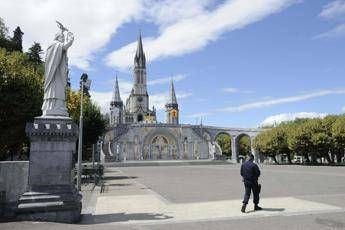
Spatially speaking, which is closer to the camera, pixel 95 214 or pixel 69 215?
pixel 69 215

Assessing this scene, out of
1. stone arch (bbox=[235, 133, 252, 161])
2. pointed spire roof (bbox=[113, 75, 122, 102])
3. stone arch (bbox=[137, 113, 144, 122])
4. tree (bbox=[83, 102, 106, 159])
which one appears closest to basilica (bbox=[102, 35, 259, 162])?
stone arch (bbox=[235, 133, 252, 161])

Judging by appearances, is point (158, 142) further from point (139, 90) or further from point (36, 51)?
point (36, 51)

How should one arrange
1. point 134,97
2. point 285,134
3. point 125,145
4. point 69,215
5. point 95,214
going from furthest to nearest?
point 134,97 → point 125,145 → point 285,134 → point 95,214 → point 69,215

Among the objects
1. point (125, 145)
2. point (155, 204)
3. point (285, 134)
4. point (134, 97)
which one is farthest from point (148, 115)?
point (155, 204)

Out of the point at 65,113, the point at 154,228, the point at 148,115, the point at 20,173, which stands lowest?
the point at 154,228

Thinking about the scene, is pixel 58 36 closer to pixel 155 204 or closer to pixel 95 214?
pixel 95 214

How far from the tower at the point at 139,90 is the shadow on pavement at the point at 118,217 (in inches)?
4739

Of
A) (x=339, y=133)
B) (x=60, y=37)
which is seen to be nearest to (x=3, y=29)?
(x=60, y=37)

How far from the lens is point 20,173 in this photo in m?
11.9

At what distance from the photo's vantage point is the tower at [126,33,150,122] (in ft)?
432

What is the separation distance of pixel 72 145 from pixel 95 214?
250cm

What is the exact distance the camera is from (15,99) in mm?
24000

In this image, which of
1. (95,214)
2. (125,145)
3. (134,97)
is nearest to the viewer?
(95,214)

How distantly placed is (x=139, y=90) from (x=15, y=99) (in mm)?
109872
